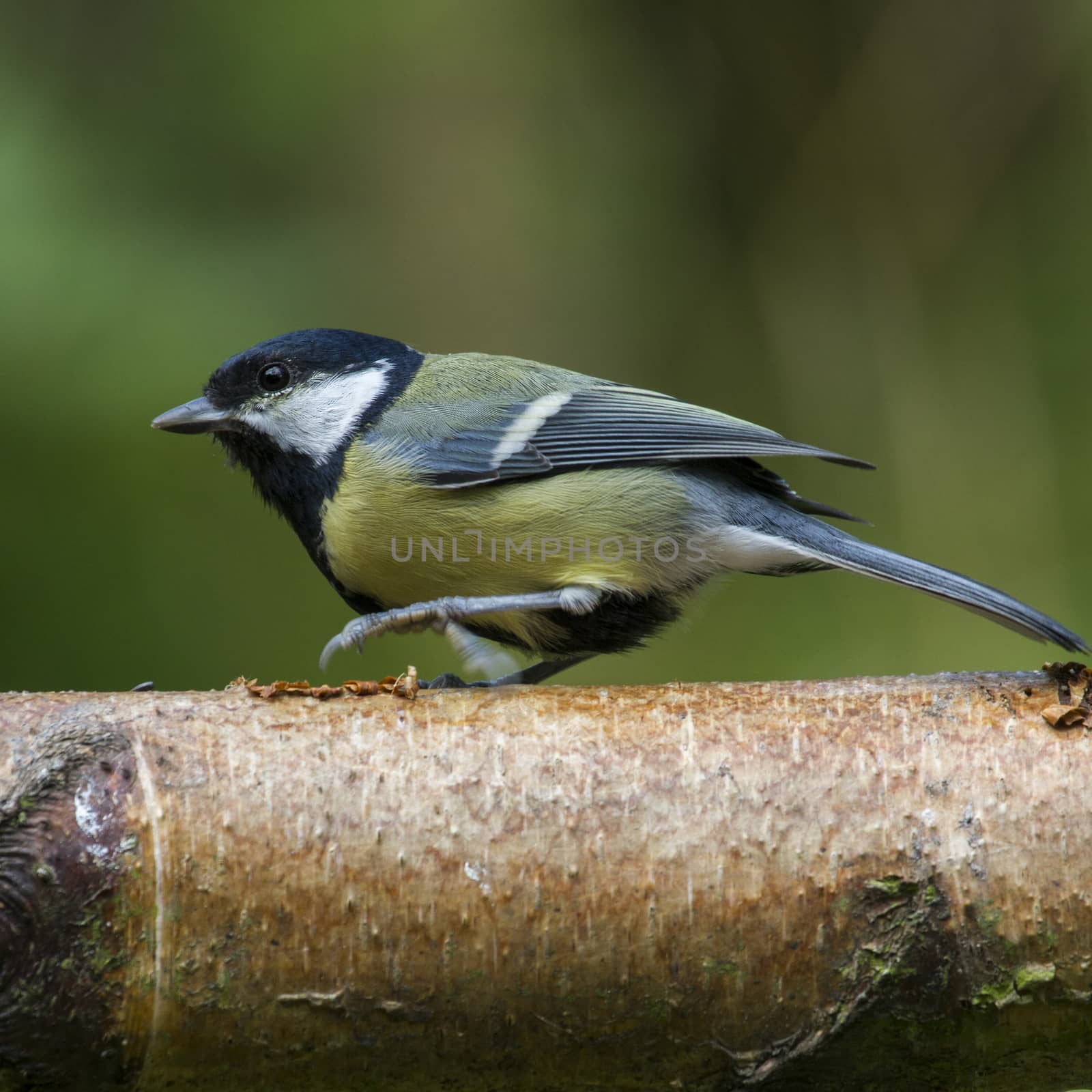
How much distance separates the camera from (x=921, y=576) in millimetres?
1856

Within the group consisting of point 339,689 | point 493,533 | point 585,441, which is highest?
point 585,441

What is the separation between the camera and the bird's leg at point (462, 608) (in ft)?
6.36

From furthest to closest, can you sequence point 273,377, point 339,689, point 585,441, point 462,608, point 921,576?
1. point 273,377
2. point 585,441
3. point 462,608
4. point 921,576
5. point 339,689

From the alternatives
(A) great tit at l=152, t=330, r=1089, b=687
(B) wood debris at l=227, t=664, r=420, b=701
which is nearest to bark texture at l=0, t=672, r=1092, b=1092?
(B) wood debris at l=227, t=664, r=420, b=701

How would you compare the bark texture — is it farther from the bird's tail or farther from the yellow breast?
the yellow breast

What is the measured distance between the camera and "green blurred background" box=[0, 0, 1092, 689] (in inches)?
104

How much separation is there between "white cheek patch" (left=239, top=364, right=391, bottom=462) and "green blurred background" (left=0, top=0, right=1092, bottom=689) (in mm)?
538

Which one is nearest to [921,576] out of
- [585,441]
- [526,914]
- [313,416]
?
[585,441]

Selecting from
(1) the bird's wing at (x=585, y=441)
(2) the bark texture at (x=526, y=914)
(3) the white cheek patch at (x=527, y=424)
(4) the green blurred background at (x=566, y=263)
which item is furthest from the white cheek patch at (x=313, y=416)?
(2) the bark texture at (x=526, y=914)

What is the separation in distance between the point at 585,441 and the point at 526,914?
3.47ft

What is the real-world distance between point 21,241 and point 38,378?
0.34 metres

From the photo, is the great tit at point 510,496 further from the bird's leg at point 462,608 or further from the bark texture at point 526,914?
the bark texture at point 526,914

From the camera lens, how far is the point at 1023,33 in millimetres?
3307

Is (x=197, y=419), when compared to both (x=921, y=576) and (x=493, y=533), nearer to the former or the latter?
(x=493, y=533)
